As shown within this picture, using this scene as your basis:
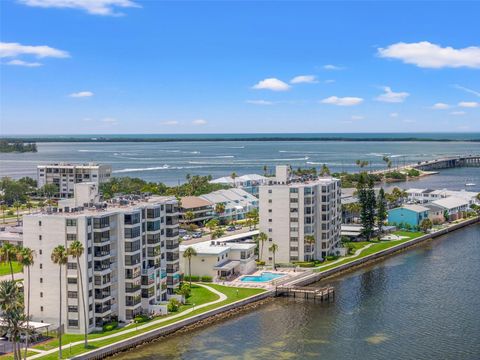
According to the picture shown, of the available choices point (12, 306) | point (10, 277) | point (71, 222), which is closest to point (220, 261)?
point (10, 277)

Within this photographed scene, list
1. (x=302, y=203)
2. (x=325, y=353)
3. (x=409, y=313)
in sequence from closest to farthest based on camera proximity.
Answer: (x=325, y=353) → (x=409, y=313) → (x=302, y=203)

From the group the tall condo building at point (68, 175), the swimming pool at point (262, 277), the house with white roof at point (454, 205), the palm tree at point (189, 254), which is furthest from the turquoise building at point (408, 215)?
the tall condo building at point (68, 175)

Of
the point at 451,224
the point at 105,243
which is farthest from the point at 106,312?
the point at 451,224

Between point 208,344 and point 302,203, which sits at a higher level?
point 302,203

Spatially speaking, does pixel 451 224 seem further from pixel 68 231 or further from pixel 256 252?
pixel 68 231

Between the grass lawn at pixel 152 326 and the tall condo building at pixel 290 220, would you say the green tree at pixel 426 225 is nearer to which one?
the tall condo building at pixel 290 220

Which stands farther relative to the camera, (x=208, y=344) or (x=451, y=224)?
(x=451, y=224)

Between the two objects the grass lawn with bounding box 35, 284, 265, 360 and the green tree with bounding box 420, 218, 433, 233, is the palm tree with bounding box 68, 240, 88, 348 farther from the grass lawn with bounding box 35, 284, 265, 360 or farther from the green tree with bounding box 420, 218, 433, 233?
the green tree with bounding box 420, 218, 433, 233

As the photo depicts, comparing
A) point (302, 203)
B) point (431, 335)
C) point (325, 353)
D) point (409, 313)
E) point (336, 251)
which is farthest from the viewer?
point (336, 251)
